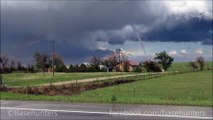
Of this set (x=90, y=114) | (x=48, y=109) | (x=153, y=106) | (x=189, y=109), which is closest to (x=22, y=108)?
(x=48, y=109)

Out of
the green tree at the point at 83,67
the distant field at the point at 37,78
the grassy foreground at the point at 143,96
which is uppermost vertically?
the green tree at the point at 83,67

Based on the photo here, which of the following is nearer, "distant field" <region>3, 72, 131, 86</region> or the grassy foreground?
the grassy foreground

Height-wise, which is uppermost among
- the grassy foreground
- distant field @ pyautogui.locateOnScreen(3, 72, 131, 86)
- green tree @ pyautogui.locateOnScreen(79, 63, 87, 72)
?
green tree @ pyautogui.locateOnScreen(79, 63, 87, 72)

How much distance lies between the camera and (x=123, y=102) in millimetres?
18656

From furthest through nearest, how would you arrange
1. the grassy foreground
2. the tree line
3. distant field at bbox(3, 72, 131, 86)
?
the tree line
distant field at bbox(3, 72, 131, 86)
the grassy foreground

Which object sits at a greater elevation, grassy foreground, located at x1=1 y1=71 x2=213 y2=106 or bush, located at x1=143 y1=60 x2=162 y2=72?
bush, located at x1=143 y1=60 x2=162 y2=72

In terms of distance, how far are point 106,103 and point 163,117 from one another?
16.3ft

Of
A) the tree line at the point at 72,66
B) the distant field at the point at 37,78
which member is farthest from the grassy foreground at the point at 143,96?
the tree line at the point at 72,66

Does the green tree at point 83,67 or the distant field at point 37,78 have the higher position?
the green tree at point 83,67

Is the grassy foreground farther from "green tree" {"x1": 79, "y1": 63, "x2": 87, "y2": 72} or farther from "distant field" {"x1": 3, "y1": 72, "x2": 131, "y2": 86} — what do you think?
"green tree" {"x1": 79, "y1": 63, "x2": 87, "y2": 72}

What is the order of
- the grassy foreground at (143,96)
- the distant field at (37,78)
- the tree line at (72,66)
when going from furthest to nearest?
the tree line at (72,66)
the distant field at (37,78)
the grassy foreground at (143,96)

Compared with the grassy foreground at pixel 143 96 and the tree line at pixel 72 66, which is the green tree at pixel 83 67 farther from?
the grassy foreground at pixel 143 96

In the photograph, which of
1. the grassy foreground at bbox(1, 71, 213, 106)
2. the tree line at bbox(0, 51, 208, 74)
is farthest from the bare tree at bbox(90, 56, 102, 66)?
the grassy foreground at bbox(1, 71, 213, 106)

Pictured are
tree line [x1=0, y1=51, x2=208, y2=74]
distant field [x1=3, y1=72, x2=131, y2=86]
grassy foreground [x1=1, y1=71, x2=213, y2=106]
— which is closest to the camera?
grassy foreground [x1=1, y1=71, x2=213, y2=106]
